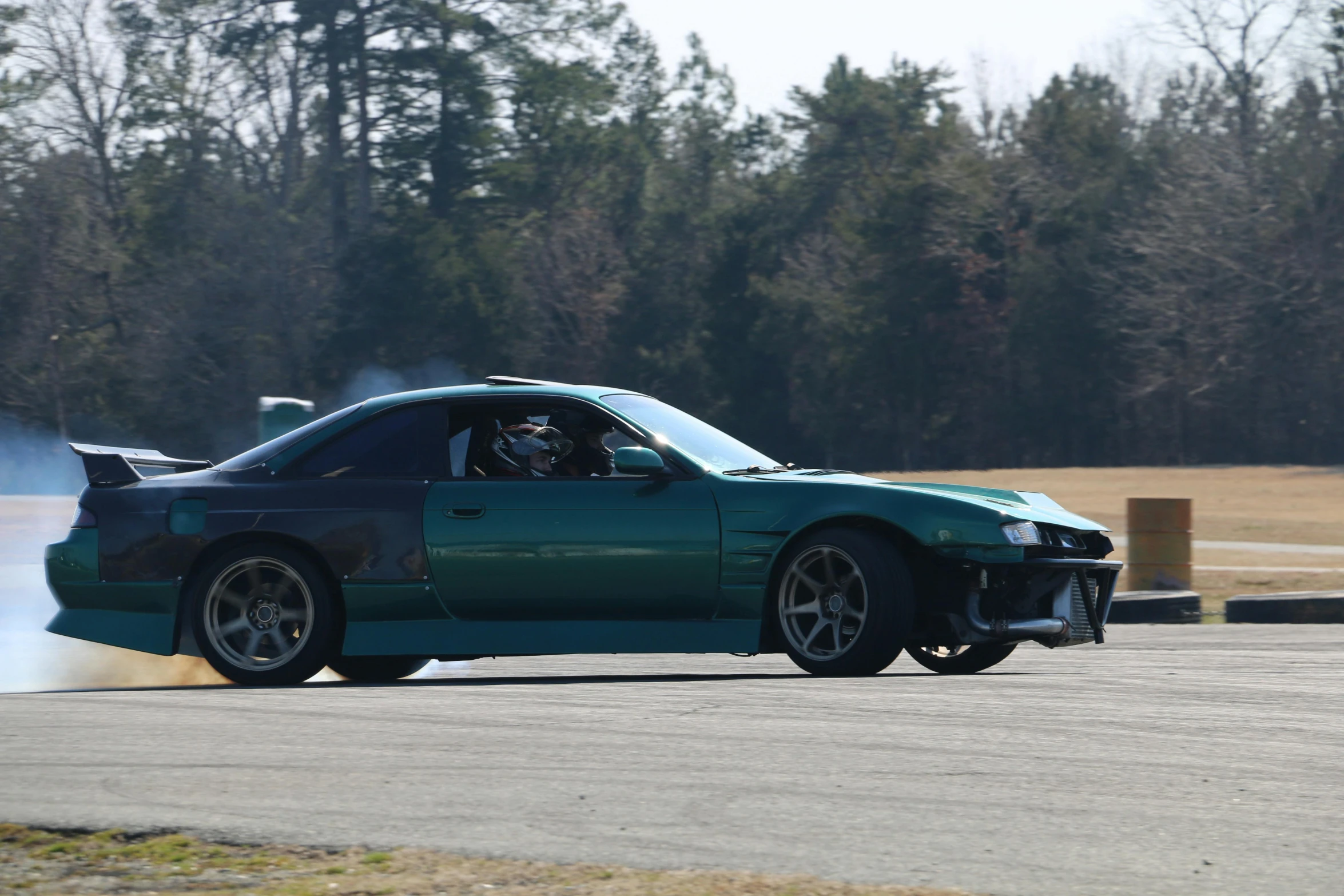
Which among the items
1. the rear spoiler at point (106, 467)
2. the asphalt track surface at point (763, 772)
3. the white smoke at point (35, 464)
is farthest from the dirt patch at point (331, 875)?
the white smoke at point (35, 464)

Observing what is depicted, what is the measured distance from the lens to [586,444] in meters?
8.37

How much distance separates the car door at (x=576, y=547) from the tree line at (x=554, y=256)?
46.9 m

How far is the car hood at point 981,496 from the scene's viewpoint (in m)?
7.80

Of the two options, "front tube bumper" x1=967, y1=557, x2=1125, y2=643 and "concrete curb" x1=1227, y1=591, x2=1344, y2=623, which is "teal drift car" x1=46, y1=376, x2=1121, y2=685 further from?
"concrete curb" x1=1227, y1=591, x2=1344, y2=623

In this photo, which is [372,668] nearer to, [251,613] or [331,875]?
[251,613]

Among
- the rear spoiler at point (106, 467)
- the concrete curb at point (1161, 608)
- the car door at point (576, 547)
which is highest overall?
the rear spoiler at point (106, 467)

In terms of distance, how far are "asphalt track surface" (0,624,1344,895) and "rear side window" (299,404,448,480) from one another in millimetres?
988

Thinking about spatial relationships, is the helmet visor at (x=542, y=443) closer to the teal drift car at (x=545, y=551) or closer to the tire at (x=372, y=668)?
the teal drift car at (x=545, y=551)

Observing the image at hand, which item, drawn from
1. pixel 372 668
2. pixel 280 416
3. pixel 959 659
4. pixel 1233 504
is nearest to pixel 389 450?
pixel 372 668

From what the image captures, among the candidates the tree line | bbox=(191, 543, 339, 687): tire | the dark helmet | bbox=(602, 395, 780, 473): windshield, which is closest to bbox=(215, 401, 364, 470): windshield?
bbox=(191, 543, 339, 687): tire

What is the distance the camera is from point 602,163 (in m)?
65.8

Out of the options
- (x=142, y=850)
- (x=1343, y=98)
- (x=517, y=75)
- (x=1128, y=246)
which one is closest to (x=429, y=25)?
(x=517, y=75)

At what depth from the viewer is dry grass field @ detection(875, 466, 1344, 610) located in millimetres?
18125

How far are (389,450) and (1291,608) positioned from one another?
8.07 metres
